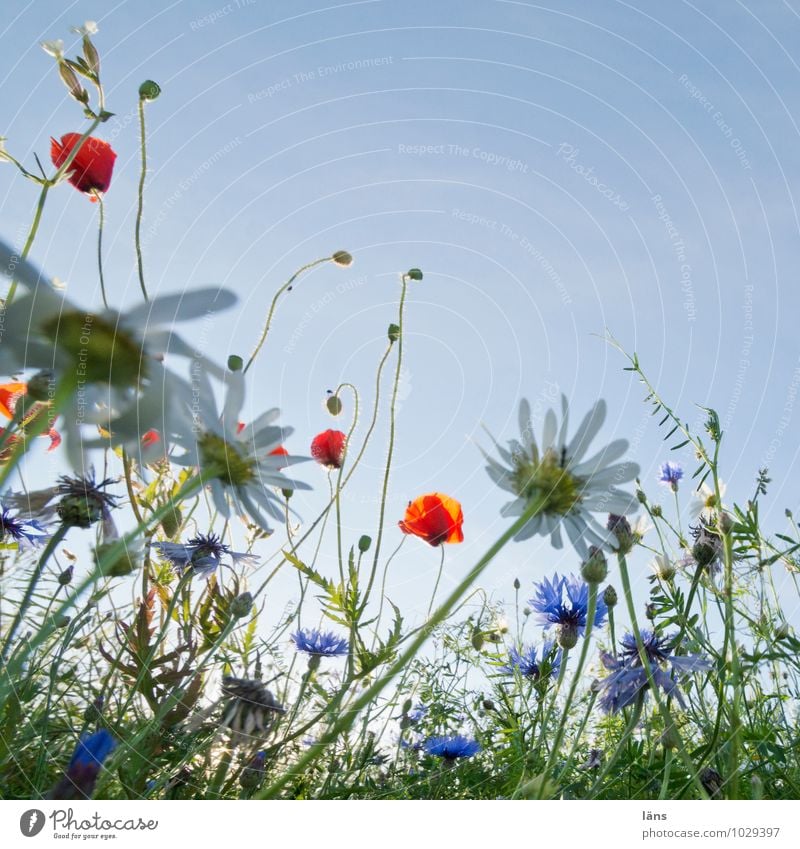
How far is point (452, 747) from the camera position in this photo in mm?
708

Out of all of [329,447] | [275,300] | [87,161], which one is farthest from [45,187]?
[329,447]

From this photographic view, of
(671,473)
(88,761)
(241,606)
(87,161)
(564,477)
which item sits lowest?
(88,761)

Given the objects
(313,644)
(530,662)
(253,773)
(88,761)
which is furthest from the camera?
(530,662)

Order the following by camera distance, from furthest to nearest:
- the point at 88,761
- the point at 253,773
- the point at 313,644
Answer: the point at 313,644, the point at 253,773, the point at 88,761

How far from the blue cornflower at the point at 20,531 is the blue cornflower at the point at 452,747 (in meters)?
0.38

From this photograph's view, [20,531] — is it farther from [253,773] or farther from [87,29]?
[87,29]

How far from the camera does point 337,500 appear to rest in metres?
0.61

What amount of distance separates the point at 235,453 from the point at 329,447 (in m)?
0.19

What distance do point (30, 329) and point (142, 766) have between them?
30 cm

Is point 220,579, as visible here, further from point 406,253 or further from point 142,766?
point 406,253

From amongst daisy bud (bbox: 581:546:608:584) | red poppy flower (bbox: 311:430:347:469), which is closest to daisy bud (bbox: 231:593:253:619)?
red poppy flower (bbox: 311:430:347:469)

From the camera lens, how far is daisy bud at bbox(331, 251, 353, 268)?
0.63 metres

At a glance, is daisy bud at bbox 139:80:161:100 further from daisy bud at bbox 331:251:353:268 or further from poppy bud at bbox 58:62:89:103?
daisy bud at bbox 331:251:353:268
